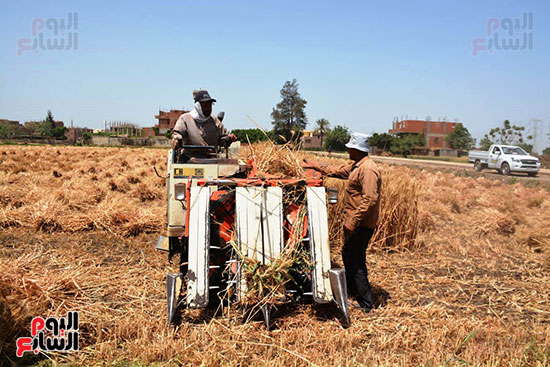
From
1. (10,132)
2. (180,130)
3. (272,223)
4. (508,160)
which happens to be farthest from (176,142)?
(10,132)

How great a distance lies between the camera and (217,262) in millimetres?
4730

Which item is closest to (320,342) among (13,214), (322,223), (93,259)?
(322,223)

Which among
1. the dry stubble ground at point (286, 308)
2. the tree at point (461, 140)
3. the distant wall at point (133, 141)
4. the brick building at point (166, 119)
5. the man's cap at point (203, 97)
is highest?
the brick building at point (166, 119)

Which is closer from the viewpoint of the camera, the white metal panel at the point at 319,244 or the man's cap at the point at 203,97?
the white metal panel at the point at 319,244

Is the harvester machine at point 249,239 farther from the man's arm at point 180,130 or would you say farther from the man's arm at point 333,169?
the man's arm at point 180,130

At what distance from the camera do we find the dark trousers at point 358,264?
4762 mm

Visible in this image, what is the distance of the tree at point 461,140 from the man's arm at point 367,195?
296ft

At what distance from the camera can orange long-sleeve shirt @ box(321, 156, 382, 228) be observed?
4582mm

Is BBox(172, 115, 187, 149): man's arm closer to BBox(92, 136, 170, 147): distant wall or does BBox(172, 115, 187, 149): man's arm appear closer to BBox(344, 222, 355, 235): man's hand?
BBox(344, 222, 355, 235): man's hand

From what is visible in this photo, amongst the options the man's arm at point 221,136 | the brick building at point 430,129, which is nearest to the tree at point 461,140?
the brick building at point 430,129

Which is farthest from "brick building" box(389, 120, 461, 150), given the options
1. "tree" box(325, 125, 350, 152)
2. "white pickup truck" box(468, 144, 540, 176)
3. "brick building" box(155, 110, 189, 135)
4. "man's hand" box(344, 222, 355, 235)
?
"man's hand" box(344, 222, 355, 235)

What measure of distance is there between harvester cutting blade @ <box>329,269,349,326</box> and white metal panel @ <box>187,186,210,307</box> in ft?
4.61

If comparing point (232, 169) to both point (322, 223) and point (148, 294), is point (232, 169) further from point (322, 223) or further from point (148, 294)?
point (148, 294)

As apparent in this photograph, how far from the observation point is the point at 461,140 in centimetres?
8612
